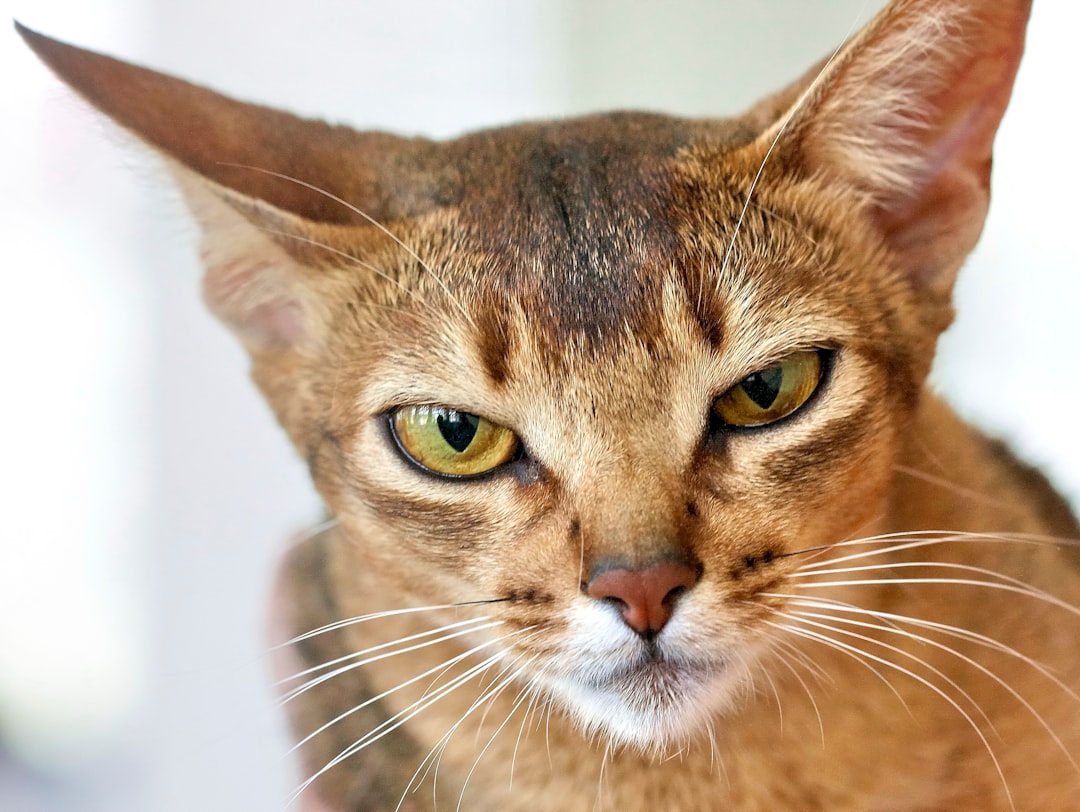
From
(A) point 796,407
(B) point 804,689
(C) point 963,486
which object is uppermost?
(A) point 796,407

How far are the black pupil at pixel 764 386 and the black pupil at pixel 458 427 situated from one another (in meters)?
0.24

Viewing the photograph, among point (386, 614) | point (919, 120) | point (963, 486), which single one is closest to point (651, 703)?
point (386, 614)

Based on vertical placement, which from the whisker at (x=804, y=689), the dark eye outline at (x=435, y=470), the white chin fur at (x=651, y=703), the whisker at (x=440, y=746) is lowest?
the whisker at (x=804, y=689)

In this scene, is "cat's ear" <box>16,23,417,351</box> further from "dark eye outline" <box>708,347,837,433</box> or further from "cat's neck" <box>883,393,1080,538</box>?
"cat's neck" <box>883,393,1080,538</box>

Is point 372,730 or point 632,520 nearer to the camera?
point 632,520

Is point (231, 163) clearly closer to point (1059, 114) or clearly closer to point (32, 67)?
point (32, 67)

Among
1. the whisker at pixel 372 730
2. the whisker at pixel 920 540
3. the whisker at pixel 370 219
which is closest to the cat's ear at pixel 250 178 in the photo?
the whisker at pixel 370 219

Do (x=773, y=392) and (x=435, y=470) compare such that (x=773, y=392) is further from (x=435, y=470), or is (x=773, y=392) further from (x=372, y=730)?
(x=372, y=730)

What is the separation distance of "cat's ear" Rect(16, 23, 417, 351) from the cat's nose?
0.40 m

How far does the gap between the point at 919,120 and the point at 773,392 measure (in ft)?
0.98

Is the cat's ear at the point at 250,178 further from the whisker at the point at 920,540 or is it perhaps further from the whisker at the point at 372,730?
the whisker at the point at 920,540

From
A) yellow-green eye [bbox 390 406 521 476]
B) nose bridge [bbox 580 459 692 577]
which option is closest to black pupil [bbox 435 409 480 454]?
yellow-green eye [bbox 390 406 521 476]

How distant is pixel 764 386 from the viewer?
794 millimetres

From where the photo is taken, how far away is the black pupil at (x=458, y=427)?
2.60ft
